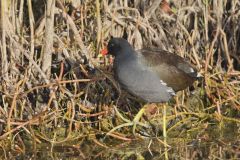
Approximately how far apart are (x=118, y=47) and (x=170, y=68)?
484 millimetres

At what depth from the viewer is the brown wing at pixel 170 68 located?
261 inches

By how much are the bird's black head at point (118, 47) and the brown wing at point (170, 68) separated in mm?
147

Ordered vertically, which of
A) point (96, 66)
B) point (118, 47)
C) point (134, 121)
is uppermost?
point (118, 47)

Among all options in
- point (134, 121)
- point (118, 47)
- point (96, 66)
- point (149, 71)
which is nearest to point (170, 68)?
point (149, 71)

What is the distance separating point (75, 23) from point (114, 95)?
764 mm

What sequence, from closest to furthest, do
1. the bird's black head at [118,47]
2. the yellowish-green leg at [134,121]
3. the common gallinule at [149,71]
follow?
1. the common gallinule at [149,71]
2. the bird's black head at [118,47]
3. the yellowish-green leg at [134,121]

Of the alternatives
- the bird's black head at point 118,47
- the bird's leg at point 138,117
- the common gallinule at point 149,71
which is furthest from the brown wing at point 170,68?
the bird's leg at point 138,117

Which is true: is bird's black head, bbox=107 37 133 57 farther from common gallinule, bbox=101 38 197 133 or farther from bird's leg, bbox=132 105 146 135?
bird's leg, bbox=132 105 146 135

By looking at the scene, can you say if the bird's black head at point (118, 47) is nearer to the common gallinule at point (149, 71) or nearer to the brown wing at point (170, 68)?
the common gallinule at point (149, 71)

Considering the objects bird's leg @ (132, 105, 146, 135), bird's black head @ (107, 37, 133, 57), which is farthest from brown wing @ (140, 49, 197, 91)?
bird's leg @ (132, 105, 146, 135)

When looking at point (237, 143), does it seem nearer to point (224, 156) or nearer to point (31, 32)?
point (224, 156)

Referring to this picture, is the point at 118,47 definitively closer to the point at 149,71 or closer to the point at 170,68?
the point at 149,71

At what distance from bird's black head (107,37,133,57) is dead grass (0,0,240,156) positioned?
326 millimetres

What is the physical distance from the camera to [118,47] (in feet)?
22.2
